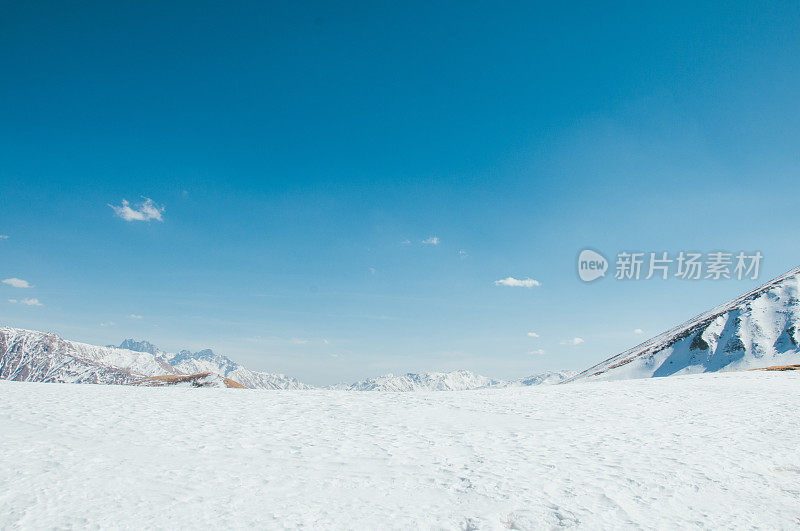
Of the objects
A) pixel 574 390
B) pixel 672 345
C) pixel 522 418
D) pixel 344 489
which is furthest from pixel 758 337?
pixel 344 489

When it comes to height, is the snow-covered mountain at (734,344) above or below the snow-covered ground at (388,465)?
above

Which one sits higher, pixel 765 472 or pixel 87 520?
pixel 765 472

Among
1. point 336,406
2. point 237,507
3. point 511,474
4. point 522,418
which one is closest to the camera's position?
point 237,507

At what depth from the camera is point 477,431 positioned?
1382 cm

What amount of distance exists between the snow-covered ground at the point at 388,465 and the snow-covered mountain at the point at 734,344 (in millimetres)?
163789

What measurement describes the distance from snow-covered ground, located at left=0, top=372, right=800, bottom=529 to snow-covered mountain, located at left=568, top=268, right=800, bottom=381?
16379 centimetres

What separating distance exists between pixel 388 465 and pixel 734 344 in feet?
681

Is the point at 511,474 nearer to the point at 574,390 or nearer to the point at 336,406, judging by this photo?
the point at 336,406

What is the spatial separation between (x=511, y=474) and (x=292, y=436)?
7.12 m

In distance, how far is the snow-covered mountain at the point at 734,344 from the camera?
150250 millimetres

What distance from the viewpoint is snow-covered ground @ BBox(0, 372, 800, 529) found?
25.0 feet

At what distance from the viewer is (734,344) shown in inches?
6319

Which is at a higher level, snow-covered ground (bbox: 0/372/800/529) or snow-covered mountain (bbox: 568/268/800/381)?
snow-covered mountain (bbox: 568/268/800/381)

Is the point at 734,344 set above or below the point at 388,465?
above
